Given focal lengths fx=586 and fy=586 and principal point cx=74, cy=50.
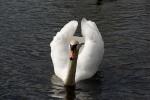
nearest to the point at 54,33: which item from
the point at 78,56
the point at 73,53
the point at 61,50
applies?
the point at 61,50

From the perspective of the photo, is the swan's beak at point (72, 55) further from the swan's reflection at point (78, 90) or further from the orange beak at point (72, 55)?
the swan's reflection at point (78, 90)

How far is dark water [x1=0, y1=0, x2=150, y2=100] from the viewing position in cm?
1927

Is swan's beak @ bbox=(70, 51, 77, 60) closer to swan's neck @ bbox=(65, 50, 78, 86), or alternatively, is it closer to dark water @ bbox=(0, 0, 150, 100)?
swan's neck @ bbox=(65, 50, 78, 86)

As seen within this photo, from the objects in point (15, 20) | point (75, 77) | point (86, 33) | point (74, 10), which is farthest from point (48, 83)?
point (74, 10)

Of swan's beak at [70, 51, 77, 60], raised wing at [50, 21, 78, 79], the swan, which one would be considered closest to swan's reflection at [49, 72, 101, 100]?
the swan

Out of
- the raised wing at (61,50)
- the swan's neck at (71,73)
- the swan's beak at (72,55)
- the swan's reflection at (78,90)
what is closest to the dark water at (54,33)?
the swan's reflection at (78,90)

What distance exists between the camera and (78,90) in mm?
19406

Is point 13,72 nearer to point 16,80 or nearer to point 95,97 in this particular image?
point 16,80

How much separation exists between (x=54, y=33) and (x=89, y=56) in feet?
15.9

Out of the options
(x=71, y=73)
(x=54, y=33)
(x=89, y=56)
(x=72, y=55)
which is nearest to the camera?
(x=72, y=55)

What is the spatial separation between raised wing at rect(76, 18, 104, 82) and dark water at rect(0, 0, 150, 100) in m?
0.33

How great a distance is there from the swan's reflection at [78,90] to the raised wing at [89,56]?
Answer: 28 centimetres

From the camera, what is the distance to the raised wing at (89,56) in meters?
20.1

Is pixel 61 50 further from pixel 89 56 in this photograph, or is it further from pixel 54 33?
Answer: pixel 54 33
